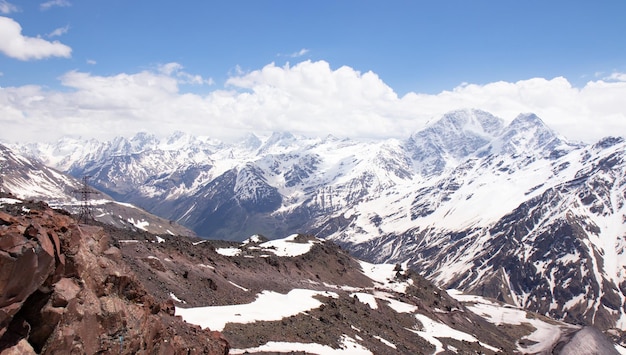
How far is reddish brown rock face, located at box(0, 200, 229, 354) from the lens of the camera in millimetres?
21469

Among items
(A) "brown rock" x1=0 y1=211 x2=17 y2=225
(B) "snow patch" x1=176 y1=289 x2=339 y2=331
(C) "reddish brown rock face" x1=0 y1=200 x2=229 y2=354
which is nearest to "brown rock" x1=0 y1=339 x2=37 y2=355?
(C) "reddish brown rock face" x1=0 y1=200 x2=229 y2=354

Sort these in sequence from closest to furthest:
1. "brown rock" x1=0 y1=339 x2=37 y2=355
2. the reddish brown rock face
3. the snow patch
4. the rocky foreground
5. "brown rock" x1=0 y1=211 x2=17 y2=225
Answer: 1. "brown rock" x1=0 y1=339 x2=37 y2=355
2. the reddish brown rock face
3. the rocky foreground
4. "brown rock" x1=0 y1=211 x2=17 y2=225
5. the snow patch

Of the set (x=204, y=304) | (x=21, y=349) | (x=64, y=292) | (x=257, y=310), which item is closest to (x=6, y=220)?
(x=64, y=292)

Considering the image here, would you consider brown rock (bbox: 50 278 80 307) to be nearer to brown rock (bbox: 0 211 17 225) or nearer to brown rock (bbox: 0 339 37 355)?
brown rock (bbox: 0 339 37 355)

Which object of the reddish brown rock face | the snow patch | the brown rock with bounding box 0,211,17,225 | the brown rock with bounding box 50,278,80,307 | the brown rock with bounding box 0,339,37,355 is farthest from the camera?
the snow patch

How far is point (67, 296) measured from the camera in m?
23.9

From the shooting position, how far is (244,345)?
154 feet

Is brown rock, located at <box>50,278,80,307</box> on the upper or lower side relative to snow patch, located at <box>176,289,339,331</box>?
upper

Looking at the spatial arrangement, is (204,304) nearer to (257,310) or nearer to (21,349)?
(257,310)

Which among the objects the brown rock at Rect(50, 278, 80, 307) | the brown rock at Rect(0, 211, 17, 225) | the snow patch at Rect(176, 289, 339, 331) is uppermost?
the brown rock at Rect(0, 211, 17, 225)

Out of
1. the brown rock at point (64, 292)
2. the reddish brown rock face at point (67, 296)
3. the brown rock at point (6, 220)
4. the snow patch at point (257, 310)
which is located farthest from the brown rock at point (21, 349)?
the snow patch at point (257, 310)

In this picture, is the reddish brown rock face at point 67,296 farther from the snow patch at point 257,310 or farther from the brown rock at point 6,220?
the snow patch at point 257,310

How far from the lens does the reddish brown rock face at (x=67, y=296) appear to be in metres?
21.5

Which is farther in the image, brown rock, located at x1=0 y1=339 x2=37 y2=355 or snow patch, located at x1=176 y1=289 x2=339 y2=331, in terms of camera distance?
snow patch, located at x1=176 y1=289 x2=339 y2=331
